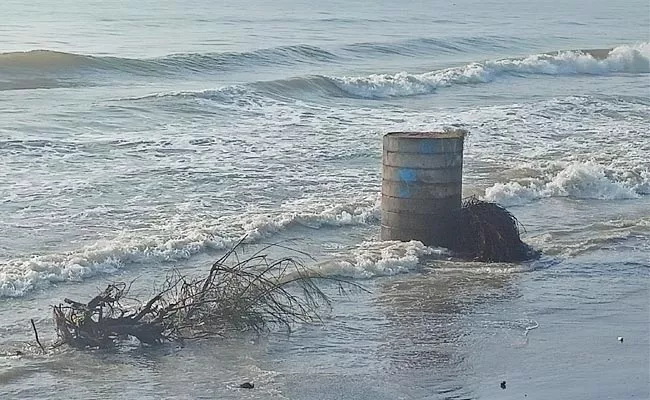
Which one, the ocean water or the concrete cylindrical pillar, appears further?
the concrete cylindrical pillar

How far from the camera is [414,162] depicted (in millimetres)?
10672

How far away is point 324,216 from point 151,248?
2.37 metres

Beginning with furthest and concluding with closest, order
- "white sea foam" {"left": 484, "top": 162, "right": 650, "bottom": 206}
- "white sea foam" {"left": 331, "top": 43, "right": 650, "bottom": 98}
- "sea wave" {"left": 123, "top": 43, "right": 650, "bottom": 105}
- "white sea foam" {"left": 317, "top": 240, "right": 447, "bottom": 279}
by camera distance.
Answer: "white sea foam" {"left": 331, "top": 43, "right": 650, "bottom": 98}
"sea wave" {"left": 123, "top": 43, "right": 650, "bottom": 105}
"white sea foam" {"left": 484, "top": 162, "right": 650, "bottom": 206}
"white sea foam" {"left": 317, "top": 240, "right": 447, "bottom": 279}

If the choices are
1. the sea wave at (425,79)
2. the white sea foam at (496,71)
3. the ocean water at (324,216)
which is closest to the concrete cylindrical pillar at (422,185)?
the ocean water at (324,216)

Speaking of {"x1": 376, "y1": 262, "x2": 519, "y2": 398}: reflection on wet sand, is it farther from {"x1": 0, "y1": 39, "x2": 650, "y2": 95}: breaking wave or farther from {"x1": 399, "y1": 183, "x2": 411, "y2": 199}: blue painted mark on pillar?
{"x1": 0, "y1": 39, "x2": 650, "y2": 95}: breaking wave

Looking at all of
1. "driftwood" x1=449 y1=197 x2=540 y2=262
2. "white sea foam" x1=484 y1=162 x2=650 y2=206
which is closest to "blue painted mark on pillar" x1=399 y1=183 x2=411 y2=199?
"driftwood" x1=449 y1=197 x2=540 y2=262

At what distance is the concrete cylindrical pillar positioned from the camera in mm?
10664

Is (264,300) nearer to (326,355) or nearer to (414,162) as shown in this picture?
(326,355)

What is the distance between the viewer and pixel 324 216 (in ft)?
42.0

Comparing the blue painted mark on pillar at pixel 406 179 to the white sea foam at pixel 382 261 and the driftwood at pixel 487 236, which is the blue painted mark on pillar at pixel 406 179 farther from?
the driftwood at pixel 487 236

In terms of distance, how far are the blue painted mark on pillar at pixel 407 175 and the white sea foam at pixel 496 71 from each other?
1822 cm

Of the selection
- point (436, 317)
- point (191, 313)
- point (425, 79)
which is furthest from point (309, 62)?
point (191, 313)

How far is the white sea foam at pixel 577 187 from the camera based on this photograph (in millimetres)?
14430

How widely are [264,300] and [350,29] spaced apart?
46.3 m
